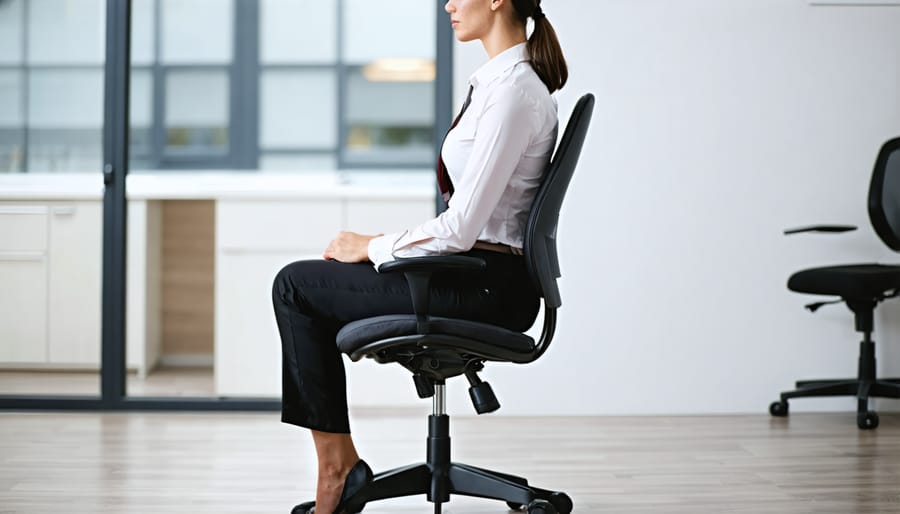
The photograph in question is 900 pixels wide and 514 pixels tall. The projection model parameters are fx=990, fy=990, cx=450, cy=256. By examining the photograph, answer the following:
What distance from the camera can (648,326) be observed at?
3.84 metres

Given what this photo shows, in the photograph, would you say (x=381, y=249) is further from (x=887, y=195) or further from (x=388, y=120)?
(x=388, y=120)

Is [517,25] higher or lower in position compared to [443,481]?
higher

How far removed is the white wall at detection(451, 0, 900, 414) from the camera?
3.83m

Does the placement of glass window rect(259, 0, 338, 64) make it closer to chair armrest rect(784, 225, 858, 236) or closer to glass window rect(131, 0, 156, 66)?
glass window rect(131, 0, 156, 66)

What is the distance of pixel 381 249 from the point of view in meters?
2.06

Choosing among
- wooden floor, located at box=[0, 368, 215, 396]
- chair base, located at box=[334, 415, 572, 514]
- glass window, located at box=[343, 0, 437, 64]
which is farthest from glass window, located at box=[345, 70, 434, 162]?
chair base, located at box=[334, 415, 572, 514]

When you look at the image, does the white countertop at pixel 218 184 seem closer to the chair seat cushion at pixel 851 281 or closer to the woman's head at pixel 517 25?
the chair seat cushion at pixel 851 281

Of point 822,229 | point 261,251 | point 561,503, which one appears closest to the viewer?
point 561,503

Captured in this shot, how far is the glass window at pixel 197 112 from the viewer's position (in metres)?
5.62

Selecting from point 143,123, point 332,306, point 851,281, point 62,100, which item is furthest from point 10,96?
point 851,281

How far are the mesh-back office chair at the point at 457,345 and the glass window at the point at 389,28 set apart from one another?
10.7 feet

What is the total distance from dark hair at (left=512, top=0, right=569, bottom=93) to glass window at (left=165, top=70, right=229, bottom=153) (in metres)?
3.74

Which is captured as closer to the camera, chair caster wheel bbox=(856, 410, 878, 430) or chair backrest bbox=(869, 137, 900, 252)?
chair caster wheel bbox=(856, 410, 878, 430)

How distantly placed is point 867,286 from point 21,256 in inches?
135
